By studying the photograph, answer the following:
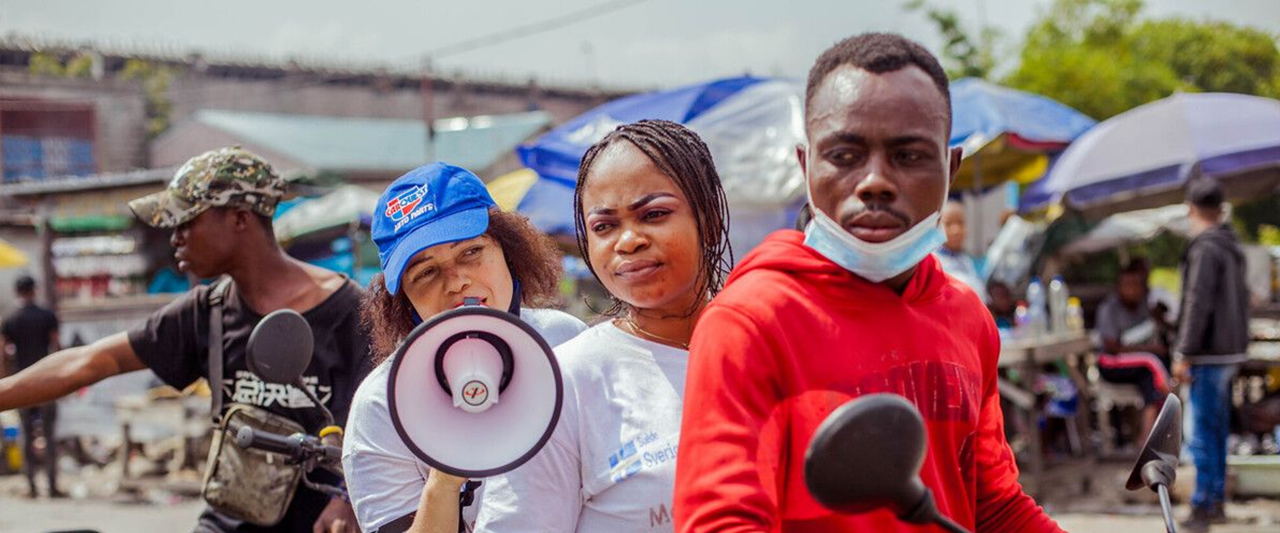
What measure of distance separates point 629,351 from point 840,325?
57 centimetres

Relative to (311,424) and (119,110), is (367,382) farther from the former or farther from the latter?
(119,110)

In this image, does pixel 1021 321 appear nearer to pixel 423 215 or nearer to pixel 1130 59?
pixel 423 215

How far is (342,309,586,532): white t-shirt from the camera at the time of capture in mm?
2270

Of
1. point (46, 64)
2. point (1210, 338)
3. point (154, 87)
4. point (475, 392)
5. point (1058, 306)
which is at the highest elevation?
point (46, 64)

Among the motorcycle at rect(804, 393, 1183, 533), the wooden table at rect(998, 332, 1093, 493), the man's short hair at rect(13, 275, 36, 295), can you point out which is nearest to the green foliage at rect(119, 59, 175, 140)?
the man's short hair at rect(13, 275, 36, 295)

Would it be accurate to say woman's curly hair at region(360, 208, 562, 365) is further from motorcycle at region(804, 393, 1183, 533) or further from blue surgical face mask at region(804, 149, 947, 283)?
motorcycle at region(804, 393, 1183, 533)

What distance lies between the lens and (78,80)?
1104 inches

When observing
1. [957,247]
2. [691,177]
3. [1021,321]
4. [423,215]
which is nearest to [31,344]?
[957,247]

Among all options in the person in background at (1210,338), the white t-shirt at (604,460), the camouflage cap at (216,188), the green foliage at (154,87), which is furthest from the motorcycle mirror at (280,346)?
the green foliage at (154,87)

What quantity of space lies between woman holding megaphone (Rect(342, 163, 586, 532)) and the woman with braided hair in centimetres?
21

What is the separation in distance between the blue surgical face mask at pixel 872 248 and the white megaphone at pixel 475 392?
44 centimetres

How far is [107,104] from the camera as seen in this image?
28.7 meters

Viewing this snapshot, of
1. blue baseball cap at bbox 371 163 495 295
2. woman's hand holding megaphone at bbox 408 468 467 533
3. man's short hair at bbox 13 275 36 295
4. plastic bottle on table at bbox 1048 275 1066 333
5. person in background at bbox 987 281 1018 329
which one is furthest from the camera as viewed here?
man's short hair at bbox 13 275 36 295

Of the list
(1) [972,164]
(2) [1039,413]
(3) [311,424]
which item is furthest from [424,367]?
(1) [972,164]
